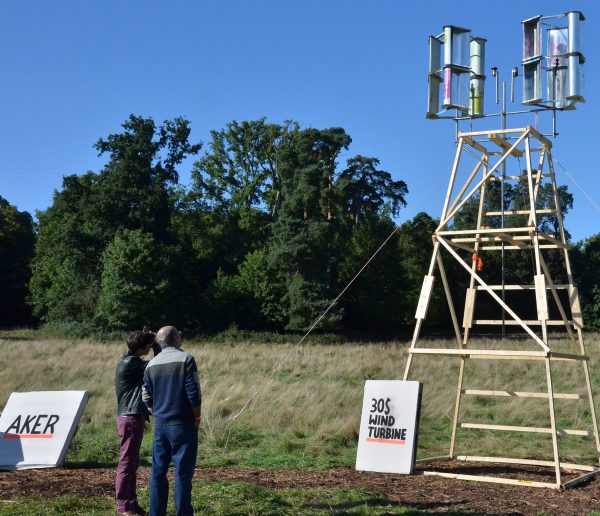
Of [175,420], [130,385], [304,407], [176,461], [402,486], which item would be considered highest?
[130,385]

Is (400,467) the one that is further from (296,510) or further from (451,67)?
(451,67)

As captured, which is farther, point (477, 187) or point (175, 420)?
Result: point (477, 187)

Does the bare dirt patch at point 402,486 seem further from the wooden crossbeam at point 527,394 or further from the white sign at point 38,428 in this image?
the wooden crossbeam at point 527,394

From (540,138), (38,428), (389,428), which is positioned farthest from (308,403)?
(540,138)

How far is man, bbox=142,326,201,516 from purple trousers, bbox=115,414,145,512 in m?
0.58

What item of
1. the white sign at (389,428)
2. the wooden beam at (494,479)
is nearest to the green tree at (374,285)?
the white sign at (389,428)

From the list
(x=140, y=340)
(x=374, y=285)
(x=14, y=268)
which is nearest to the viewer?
(x=140, y=340)

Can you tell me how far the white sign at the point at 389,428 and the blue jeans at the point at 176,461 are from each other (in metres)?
3.38

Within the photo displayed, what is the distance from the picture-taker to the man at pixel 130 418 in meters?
6.56

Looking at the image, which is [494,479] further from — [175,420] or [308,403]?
[308,403]

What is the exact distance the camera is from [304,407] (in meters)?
13.5

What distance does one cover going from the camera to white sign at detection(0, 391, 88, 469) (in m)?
9.30

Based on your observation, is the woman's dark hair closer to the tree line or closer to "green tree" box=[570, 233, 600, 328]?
the tree line

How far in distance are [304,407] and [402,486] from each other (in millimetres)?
5536
